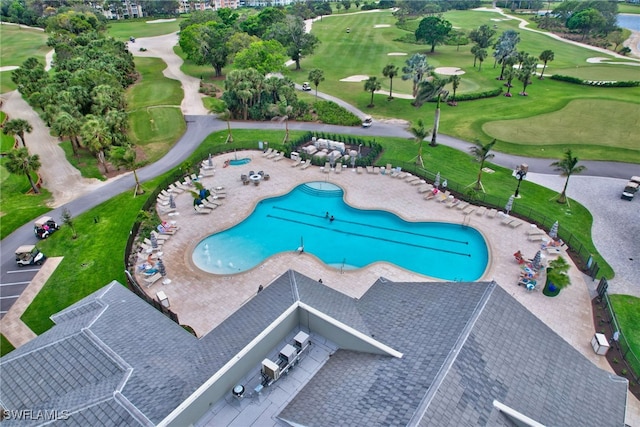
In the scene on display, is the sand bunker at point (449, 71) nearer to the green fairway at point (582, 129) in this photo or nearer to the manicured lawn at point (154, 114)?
the green fairway at point (582, 129)

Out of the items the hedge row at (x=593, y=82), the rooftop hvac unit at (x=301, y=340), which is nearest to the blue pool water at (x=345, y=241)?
the rooftop hvac unit at (x=301, y=340)

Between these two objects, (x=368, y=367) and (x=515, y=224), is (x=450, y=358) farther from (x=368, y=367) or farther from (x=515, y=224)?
(x=515, y=224)

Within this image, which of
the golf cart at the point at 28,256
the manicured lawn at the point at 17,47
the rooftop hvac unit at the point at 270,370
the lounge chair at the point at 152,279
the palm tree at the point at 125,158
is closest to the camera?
the rooftop hvac unit at the point at 270,370

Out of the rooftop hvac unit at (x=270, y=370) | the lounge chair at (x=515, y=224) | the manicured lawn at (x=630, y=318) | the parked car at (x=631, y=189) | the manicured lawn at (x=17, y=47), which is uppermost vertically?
the manicured lawn at (x=17, y=47)

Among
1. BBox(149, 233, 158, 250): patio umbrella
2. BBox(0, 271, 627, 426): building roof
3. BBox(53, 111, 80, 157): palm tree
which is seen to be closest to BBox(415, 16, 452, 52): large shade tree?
BBox(53, 111, 80, 157): palm tree

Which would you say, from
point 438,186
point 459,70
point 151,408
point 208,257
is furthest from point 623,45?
point 151,408

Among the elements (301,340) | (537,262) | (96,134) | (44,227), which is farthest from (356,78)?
(301,340)
